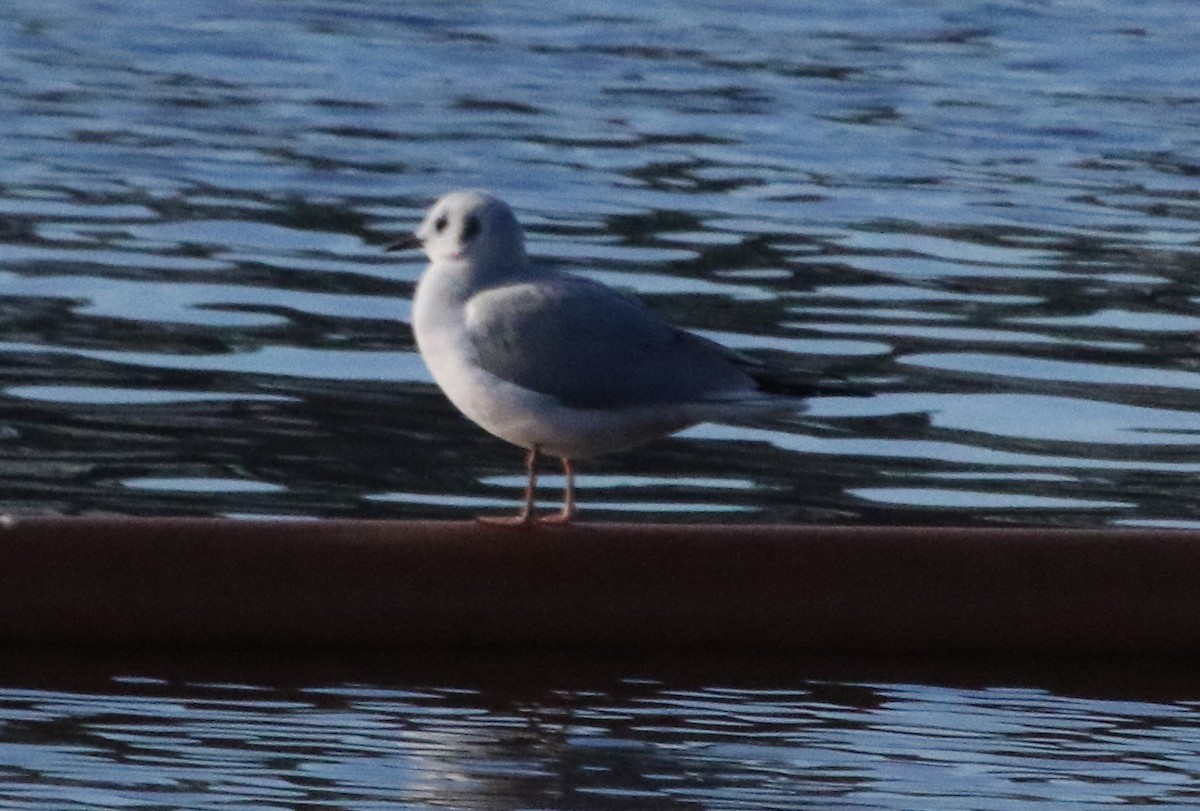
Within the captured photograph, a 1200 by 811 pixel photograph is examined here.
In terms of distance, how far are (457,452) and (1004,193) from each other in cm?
632

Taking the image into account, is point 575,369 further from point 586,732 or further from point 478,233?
point 586,732

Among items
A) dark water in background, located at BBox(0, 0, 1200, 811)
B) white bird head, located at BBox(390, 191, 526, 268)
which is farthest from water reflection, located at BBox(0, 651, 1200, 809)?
white bird head, located at BBox(390, 191, 526, 268)

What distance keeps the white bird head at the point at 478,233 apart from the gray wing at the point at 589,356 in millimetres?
148

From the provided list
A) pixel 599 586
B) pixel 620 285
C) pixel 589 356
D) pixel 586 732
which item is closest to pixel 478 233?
pixel 589 356

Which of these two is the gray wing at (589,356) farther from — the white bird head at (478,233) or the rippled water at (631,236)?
the rippled water at (631,236)

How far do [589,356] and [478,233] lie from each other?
33cm

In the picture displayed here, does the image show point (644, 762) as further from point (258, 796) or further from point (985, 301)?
point (985, 301)

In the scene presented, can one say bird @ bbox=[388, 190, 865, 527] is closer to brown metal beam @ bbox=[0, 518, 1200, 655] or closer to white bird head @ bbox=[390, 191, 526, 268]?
white bird head @ bbox=[390, 191, 526, 268]

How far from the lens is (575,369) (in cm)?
447

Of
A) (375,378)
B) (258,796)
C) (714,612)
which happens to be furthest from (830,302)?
(258,796)

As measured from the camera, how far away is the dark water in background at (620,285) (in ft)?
13.8

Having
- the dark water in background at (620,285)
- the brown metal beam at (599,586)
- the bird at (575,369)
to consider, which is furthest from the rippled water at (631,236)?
the bird at (575,369)

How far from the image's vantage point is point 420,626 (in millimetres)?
4582

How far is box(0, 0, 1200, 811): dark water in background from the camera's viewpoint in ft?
13.8
